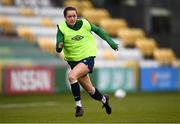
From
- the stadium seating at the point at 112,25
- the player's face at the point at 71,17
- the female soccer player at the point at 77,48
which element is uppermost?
the player's face at the point at 71,17

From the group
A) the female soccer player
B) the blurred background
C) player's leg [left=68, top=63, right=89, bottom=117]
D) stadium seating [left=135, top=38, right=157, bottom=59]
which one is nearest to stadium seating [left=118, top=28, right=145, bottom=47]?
the blurred background

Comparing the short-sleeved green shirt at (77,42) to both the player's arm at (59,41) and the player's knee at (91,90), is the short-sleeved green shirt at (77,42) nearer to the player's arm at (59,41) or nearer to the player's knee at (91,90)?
the player's arm at (59,41)

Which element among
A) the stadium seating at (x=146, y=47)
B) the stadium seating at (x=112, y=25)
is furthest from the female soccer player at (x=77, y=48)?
the stadium seating at (x=112, y=25)

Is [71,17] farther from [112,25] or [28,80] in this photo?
[112,25]

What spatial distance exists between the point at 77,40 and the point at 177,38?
71.3 feet

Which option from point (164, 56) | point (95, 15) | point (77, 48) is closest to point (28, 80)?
point (95, 15)

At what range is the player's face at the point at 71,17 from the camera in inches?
428

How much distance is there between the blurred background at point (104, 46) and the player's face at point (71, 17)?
11.5m

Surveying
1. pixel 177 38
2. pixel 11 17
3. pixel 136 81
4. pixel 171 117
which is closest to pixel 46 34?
pixel 11 17

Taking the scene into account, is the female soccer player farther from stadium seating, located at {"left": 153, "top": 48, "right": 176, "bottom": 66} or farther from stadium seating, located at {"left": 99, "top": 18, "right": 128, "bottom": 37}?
stadium seating, located at {"left": 99, "top": 18, "right": 128, "bottom": 37}

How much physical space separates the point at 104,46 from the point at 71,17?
18787mm

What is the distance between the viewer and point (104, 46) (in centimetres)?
2970

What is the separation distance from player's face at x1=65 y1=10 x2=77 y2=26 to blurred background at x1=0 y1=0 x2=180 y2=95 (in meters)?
11.5

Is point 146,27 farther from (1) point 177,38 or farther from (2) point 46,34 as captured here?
(2) point 46,34
